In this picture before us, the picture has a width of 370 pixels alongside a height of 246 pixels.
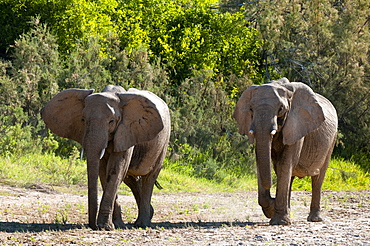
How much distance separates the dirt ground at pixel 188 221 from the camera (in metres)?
8.35

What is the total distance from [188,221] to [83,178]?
15.3 ft

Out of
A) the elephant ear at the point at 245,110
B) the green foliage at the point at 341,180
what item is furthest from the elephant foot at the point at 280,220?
the green foliage at the point at 341,180

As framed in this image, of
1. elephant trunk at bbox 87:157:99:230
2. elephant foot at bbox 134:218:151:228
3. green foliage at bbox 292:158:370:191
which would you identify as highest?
elephant trunk at bbox 87:157:99:230

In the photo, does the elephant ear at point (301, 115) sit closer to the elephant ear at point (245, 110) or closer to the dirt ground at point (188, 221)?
the elephant ear at point (245, 110)

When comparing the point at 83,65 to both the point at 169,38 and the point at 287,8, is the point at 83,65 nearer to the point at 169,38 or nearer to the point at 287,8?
the point at 169,38

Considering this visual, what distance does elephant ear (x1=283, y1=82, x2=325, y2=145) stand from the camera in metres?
10.5

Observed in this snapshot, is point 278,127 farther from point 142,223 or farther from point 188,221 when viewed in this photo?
point 142,223

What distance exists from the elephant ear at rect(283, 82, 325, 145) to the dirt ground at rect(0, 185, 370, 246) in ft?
4.57

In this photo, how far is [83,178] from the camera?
51.3ft

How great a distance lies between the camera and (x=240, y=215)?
509 inches

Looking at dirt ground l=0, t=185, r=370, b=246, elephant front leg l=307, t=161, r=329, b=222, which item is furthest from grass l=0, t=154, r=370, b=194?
elephant front leg l=307, t=161, r=329, b=222

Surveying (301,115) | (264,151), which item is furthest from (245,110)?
(264,151)

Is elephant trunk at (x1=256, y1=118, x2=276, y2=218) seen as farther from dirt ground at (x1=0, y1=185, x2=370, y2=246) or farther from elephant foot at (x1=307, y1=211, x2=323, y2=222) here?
elephant foot at (x1=307, y1=211, x2=323, y2=222)

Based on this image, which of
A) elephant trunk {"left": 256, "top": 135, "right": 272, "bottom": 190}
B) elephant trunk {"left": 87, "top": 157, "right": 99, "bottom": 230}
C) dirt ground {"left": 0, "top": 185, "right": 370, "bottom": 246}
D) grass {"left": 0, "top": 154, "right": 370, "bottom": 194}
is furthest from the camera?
grass {"left": 0, "top": 154, "right": 370, "bottom": 194}
